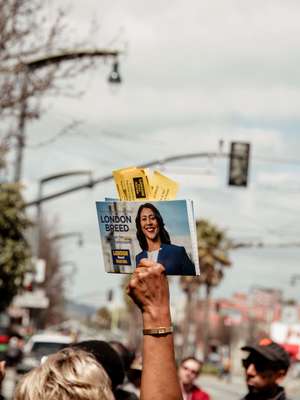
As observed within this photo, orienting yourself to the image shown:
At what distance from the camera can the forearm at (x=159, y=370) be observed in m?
3.83

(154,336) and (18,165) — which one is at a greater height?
(18,165)

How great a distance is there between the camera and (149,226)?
430 centimetres

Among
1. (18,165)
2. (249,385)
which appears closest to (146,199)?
(249,385)

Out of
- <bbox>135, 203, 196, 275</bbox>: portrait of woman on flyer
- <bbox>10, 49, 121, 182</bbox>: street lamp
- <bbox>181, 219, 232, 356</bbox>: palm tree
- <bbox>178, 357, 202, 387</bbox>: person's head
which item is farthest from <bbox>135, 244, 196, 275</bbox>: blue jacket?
<bbox>181, 219, 232, 356</bbox>: palm tree

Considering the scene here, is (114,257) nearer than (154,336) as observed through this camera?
No

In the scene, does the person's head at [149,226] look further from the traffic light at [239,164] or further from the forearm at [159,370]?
the traffic light at [239,164]

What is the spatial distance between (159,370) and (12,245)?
35387 mm

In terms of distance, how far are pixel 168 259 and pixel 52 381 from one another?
598 mm

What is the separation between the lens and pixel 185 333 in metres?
75.7

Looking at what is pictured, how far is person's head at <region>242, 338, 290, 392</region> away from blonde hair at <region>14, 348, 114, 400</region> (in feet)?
12.4

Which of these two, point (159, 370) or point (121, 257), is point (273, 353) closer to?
point (121, 257)

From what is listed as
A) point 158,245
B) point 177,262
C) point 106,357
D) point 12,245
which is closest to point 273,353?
point 106,357

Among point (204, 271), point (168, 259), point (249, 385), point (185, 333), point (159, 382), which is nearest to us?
point (159, 382)

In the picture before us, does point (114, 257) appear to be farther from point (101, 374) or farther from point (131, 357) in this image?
point (131, 357)
